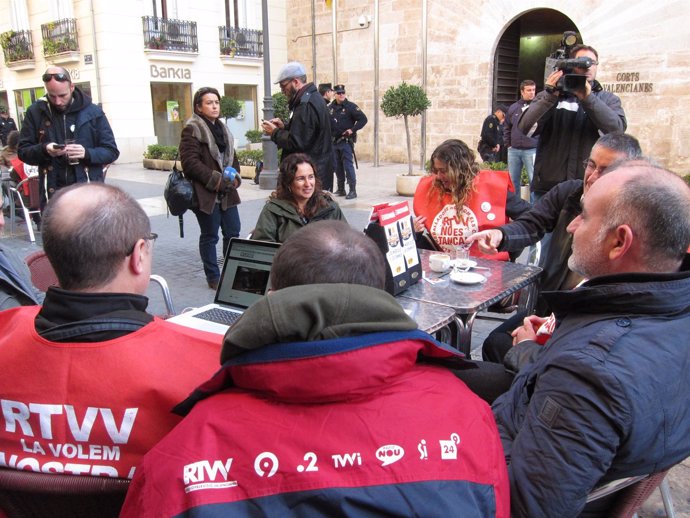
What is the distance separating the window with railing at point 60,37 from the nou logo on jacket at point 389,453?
21.2 meters

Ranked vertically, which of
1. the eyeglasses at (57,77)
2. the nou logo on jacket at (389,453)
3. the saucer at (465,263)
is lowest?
the saucer at (465,263)

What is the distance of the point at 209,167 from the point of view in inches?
197

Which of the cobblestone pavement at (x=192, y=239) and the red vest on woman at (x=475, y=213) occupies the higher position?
the red vest on woman at (x=475, y=213)

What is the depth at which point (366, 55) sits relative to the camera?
1582 centimetres

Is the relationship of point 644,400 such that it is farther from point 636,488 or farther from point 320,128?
point 320,128

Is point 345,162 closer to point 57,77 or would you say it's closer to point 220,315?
point 57,77

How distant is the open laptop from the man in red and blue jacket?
4.42 ft

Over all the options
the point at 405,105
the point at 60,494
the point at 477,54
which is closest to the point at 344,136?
the point at 405,105

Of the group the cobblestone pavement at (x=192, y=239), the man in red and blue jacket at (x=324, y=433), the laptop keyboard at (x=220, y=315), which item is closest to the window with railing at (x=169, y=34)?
the cobblestone pavement at (x=192, y=239)

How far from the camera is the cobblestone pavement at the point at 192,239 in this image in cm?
262

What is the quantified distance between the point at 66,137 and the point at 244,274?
117 inches

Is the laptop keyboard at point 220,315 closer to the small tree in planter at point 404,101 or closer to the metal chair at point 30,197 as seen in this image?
the metal chair at point 30,197

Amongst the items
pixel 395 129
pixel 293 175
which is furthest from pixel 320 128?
pixel 395 129

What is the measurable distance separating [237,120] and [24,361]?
21.0 meters
